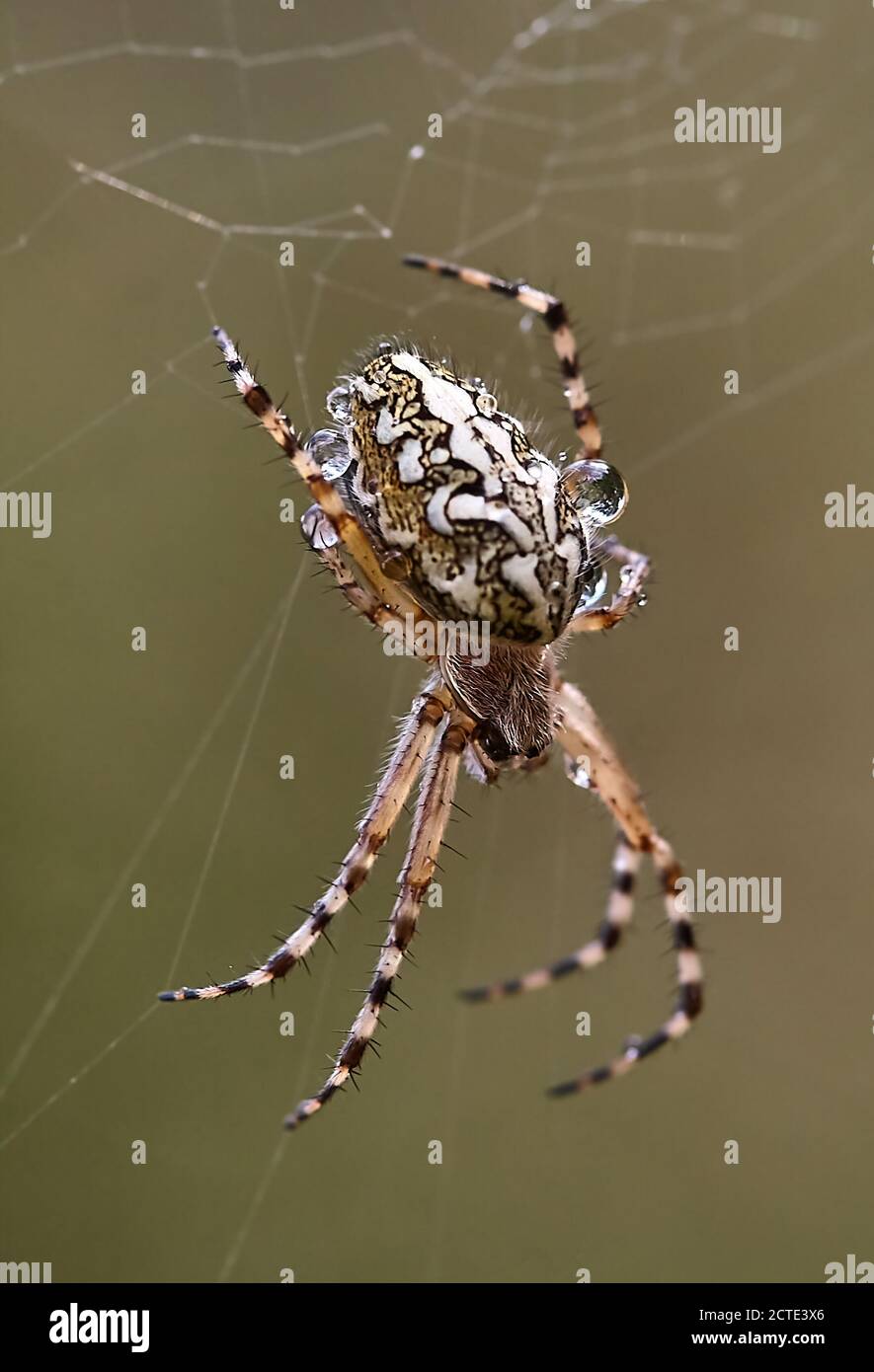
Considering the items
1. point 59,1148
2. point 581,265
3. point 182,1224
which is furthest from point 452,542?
point 581,265

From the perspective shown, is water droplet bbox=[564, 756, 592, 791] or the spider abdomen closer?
the spider abdomen

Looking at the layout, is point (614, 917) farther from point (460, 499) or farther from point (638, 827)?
point (460, 499)

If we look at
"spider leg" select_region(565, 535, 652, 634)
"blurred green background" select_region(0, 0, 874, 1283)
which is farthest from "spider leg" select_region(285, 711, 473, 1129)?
"spider leg" select_region(565, 535, 652, 634)

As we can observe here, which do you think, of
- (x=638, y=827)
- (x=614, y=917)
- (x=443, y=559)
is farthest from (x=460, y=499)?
(x=614, y=917)

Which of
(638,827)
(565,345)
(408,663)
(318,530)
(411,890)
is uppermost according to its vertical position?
(565,345)

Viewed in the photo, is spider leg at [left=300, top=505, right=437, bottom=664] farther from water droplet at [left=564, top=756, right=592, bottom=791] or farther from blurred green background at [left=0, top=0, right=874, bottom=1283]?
water droplet at [left=564, top=756, right=592, bottom=791]

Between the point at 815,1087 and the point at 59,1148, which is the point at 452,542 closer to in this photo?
the point at 59,1148
